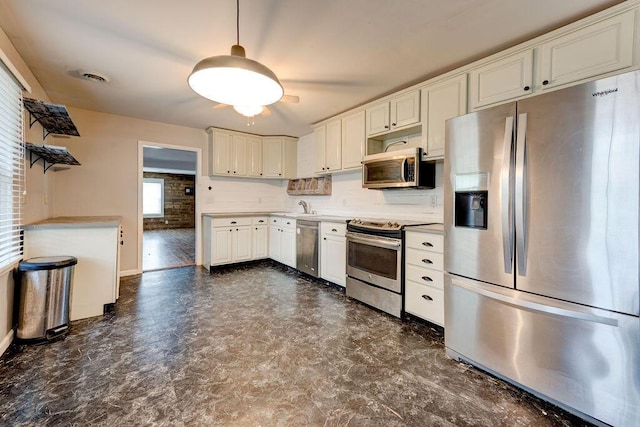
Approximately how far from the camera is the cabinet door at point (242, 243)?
463cm

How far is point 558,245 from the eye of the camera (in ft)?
5.00

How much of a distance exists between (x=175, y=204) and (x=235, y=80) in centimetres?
1031

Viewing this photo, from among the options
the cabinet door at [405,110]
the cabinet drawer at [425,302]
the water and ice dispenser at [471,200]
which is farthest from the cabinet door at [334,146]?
the water and ice dispenser at [471,200]

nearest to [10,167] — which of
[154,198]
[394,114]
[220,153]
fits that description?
[220,153]

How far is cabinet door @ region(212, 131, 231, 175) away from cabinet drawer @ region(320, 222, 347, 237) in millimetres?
2151

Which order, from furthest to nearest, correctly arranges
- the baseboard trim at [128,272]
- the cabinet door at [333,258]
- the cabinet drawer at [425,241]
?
the baseboard trim at [128,272], the cabinet door at [333,258], the cabinet drawer at [425,241]

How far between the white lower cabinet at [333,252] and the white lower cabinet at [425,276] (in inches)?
37.5

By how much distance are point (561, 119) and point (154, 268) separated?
5306mm

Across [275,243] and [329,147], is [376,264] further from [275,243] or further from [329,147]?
[275,243]

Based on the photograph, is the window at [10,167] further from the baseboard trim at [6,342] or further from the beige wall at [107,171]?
the beige wall at [107,171]

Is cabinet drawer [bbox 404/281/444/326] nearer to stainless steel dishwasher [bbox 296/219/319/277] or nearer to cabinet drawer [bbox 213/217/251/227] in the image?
stainless steel dishwasher [bbox 296/219/319/277]

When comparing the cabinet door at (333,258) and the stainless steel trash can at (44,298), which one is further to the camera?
the cabinet door at (333,258)

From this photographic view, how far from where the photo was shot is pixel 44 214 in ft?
10.7

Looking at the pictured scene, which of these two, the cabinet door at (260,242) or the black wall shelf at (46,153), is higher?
the black wall shelf at (46,153)
